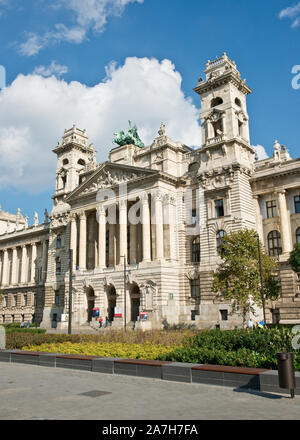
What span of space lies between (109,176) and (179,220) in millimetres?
12572

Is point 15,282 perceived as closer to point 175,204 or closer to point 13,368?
point 175,204

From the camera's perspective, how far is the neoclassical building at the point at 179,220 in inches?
1881

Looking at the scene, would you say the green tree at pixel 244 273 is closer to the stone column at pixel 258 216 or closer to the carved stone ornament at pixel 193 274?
the stone column at pixel 258 216

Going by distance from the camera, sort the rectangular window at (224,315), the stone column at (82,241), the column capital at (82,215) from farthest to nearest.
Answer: the column capital at (82,215) < the stone column at (82,241) < the rectangular window at (224,315)

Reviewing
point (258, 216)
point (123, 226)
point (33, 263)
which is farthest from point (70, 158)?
point (258, 216)

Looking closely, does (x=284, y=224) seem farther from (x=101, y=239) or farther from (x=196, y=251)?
(x=101, y=239)

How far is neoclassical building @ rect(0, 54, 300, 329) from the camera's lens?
4778 cm

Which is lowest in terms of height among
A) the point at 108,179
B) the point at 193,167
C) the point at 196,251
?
the point at 196,251

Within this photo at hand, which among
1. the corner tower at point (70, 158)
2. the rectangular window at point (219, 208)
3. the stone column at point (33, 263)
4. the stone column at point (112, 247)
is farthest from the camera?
the stone column at point (33, 263)

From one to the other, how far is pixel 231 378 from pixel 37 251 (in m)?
70.8

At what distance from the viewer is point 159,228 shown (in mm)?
51375

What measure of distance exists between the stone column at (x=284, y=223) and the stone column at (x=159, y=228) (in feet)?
47.2

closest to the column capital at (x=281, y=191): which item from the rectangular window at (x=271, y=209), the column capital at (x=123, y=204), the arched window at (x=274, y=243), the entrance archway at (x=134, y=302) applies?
the rectangular window at (x=271, y=209)

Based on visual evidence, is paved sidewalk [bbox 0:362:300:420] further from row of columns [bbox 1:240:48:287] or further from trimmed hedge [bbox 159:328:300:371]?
row of columns [bbox 1:240:48:287]
